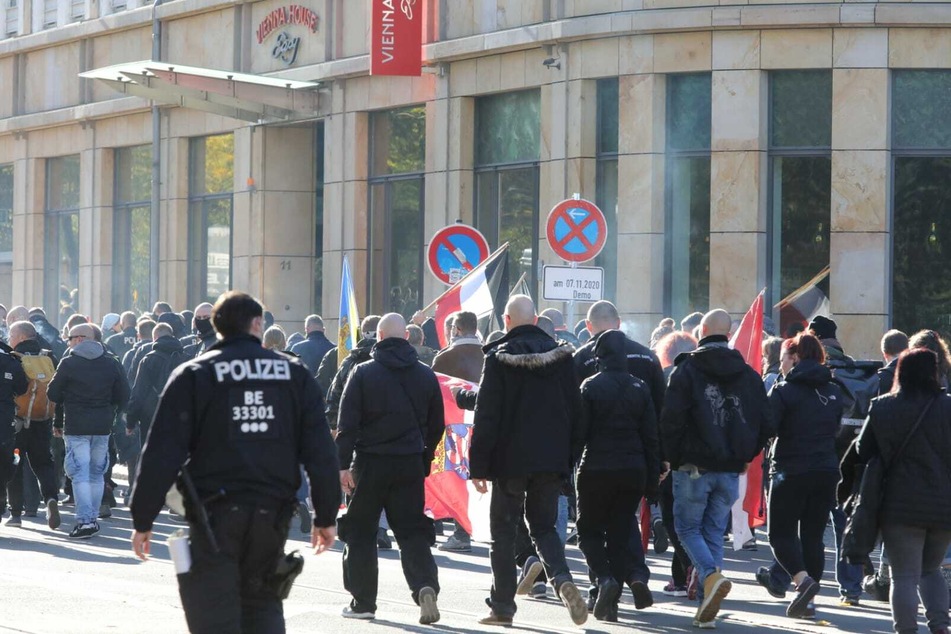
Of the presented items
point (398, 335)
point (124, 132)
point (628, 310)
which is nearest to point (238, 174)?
point (124, 132)

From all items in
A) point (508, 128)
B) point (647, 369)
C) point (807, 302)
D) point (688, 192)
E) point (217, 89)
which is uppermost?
point (217, 89)

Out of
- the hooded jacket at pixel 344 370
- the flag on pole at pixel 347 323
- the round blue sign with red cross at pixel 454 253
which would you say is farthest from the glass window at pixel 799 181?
the hooded jacket at pixel 344 370

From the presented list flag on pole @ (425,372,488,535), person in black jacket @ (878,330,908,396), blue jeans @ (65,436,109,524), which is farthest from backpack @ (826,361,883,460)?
blue jeans @ (65,436,109,524)

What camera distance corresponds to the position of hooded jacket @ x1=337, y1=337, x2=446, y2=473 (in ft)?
35.3

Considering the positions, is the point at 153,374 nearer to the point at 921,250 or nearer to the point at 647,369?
the point at 647,369

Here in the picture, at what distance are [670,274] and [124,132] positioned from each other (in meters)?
14.3

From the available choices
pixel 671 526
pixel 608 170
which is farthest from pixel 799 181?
pixel 671 526

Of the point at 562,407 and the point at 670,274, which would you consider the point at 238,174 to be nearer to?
the point at 670,274

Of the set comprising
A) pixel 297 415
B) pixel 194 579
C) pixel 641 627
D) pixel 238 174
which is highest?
pixel 238 174

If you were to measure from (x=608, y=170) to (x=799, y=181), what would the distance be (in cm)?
250

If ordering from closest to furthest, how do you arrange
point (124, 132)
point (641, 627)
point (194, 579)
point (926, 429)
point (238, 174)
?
point (194, 579), point (926, 429), point (641, 627), point (238, 174), point (124, 132)

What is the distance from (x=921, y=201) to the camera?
22.6 meters

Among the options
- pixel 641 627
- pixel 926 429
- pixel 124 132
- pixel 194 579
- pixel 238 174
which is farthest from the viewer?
pixel 124 132

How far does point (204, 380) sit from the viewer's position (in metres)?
7.36
